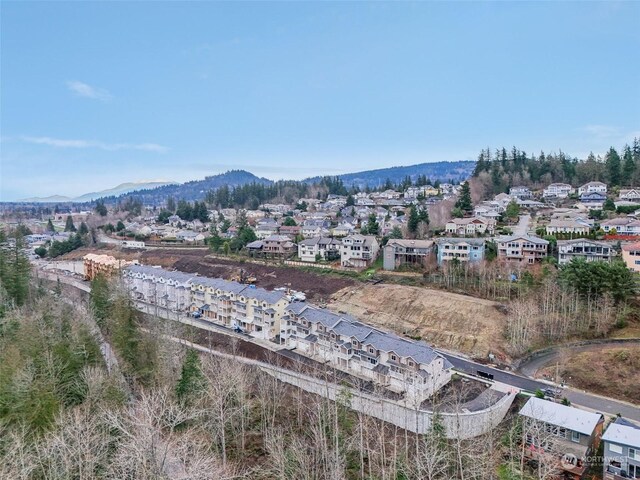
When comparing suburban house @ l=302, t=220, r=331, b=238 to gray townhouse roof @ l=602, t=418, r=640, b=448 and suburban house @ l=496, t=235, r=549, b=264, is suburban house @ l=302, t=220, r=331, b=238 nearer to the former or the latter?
suburban house @ l=496, t=235, r=549, b=264

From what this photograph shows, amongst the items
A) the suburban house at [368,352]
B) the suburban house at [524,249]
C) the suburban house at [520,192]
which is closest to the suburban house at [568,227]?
the suburban house at [524,249]

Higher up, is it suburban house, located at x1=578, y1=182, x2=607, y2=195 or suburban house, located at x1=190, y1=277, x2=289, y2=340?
suburban house, located at x1=578, y1=182, x2=607, y2=195

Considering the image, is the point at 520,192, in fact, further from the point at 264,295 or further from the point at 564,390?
the point at 564,390

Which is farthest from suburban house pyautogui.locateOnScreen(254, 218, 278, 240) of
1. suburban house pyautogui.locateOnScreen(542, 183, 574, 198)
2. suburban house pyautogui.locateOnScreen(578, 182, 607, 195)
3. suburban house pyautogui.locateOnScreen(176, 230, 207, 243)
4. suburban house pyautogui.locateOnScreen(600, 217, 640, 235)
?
suburban house pyautogui.locateOnScreen(578, 182, 607, 195)

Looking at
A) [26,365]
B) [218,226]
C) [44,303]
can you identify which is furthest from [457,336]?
[218,226]

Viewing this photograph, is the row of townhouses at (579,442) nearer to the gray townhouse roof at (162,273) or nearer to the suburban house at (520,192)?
the gray townhouse roof at (162,273)

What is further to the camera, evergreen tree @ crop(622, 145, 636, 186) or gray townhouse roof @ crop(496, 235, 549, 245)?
evergreen tree @ crop(622, 145, 636, 186)

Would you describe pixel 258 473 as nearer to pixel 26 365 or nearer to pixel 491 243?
pixel 26 365
